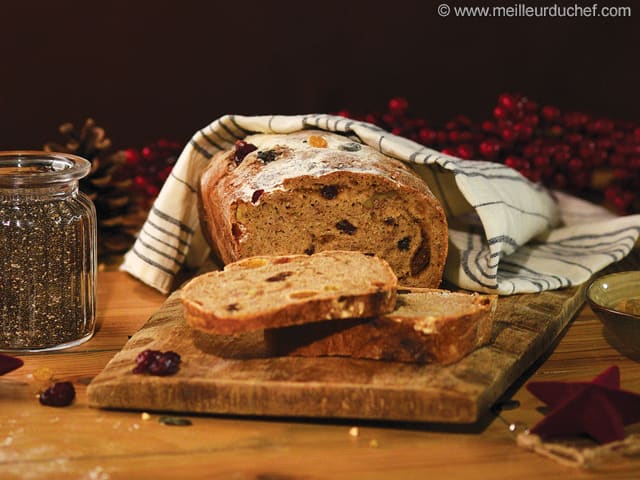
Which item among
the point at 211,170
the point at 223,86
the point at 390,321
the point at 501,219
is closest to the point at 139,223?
the point at 211,170

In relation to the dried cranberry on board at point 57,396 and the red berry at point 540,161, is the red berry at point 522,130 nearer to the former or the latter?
the red berry at point 540,161

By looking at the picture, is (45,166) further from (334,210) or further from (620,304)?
(620,304)

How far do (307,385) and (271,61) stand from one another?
9.35ft

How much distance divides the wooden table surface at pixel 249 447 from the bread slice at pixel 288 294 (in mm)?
262

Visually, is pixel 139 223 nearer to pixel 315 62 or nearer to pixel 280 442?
pixel 315 62

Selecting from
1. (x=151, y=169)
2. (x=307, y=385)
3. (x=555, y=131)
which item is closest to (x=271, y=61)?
(x=151, y=169)

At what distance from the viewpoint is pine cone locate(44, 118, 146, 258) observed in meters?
4.19

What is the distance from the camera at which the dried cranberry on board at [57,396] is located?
2629 mm

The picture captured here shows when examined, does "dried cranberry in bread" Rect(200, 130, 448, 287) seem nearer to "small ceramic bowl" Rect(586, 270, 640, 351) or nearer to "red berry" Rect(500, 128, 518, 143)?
"small ceramic bowl" Rect(586, 270, 640, 351)

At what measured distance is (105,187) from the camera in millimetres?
4242

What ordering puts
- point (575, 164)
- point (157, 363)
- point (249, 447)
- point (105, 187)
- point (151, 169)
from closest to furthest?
point (249, 447), point (157, 363), point (105, 187), point (151, 169), point (575, 164)

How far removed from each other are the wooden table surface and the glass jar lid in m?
0.59

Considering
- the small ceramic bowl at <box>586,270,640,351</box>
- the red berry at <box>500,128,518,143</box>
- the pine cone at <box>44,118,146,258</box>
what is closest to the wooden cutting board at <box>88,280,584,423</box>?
the small ceramic bowl at <box>586,270,640,351</box>

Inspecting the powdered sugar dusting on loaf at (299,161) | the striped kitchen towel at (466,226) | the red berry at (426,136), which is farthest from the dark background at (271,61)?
the powdered sugar dusting on loaf at (299,161)
